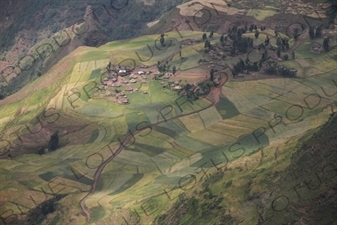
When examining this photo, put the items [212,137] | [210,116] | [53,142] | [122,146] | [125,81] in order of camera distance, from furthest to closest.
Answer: [125,81] < [210,116] < [53,142] < [212,137] < [122,146]

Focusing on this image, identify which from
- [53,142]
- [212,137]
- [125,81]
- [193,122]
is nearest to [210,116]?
[193,122]

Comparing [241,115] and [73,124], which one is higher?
[73,124]

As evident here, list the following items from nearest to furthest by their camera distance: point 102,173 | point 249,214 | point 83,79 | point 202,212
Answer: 1. point 249,214
2. point 202,212
3. point 102,173
4. point 83,79

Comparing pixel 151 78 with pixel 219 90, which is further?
pixel 151 78

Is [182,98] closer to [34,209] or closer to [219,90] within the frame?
[219,90]

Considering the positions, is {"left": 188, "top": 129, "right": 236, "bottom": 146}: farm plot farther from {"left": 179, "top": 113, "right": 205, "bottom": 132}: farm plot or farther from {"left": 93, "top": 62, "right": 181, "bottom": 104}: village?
{"left": 93, "top": 62, "right": 181, "bottom": 104}: village

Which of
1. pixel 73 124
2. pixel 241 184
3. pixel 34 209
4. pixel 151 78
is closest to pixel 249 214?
pixel 241 184

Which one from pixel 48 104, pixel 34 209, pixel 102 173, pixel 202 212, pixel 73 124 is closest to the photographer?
pixel 202 212

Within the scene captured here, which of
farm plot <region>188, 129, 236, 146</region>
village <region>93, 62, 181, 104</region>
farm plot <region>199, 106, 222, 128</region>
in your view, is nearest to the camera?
farm plot <region>188, 129, 236, 146</region>

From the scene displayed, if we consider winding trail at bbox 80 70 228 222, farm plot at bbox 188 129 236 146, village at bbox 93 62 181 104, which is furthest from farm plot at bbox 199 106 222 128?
village at bbox 93 62 181 104

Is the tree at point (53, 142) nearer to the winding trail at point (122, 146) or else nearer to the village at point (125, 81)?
the winding trail at point (122, 146)

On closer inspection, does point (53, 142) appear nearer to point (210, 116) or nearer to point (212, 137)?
point (210, 116)
